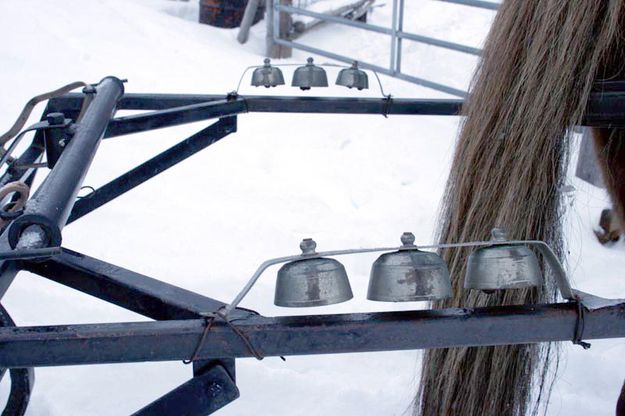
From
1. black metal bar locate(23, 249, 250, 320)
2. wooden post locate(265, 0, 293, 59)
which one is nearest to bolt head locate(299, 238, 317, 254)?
black metal bar locate(23, 249, 250, 320)

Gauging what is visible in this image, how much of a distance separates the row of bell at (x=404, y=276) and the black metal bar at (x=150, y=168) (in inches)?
44.8

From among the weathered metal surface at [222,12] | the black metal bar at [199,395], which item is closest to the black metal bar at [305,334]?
the black metal bar at [199,395]

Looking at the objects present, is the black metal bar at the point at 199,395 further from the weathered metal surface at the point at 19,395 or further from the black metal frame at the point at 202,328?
the weathered metal surface at the point at 19,395

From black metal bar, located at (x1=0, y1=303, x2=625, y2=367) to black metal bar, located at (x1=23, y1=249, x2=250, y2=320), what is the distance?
0.12 meters

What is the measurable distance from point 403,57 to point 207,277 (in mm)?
4227

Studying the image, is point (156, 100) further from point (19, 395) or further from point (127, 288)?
point (127, 288)

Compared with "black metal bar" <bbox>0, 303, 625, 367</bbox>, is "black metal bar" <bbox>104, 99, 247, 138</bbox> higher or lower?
higher

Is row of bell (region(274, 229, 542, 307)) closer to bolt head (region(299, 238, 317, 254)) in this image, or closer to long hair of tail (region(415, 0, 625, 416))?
bolt head (region(299, 238, 317, 254))

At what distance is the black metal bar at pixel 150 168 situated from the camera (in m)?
2.01

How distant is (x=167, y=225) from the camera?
3479 millimetres

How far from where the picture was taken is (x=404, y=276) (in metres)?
0.96

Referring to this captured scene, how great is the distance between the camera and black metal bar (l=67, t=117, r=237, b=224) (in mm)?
2008

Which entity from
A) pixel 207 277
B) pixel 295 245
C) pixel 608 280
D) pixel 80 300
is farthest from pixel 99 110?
pixel 608 280

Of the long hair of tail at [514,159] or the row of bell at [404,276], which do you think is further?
the long hair of tail at [514,159]
